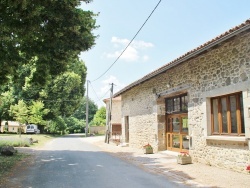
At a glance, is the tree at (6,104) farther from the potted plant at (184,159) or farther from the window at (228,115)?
the window at (228,115)

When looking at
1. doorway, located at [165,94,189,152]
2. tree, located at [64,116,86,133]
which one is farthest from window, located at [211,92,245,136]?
tree, located at [64,116,86,133]

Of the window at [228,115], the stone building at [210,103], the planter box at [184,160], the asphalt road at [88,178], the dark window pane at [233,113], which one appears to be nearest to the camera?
the asphalt road at [88,178]

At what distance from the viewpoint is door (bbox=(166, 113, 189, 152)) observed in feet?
44.2

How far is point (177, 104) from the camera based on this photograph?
46.5 feet

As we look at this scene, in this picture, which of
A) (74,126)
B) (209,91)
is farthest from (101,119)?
(209,91)

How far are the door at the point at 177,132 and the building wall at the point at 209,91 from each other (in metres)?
0.41

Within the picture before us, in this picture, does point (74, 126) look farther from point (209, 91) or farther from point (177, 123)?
point (209, 91)

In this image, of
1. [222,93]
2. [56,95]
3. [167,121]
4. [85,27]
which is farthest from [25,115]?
[222,93]

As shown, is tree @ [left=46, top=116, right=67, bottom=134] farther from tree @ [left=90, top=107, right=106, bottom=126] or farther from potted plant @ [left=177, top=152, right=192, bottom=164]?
potted plant @ [left=177, top=152, right=192, bottom=164]

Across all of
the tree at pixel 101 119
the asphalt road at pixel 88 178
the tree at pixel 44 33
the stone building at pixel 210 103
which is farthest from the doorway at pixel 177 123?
the tree at pixel 101 119

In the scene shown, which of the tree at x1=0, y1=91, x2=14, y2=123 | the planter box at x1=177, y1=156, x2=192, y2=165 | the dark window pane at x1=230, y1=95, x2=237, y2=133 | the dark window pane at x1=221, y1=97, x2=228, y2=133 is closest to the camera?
the dark window pane at x1=230, y1=95, x2=237, y2=133

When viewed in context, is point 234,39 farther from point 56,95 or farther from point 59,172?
point 56,95

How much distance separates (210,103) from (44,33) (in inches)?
267

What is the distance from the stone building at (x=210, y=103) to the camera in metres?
8.75
